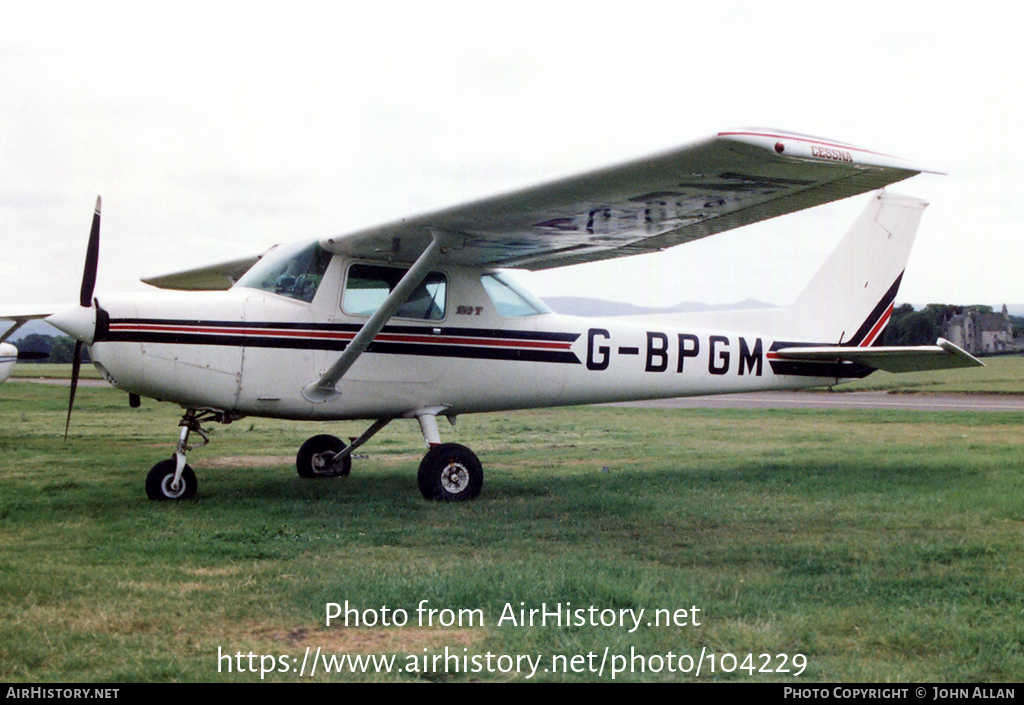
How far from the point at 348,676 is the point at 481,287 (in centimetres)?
622

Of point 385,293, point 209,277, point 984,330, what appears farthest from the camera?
point 984,330

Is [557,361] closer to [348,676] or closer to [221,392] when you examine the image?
[221,392]

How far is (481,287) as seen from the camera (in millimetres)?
9422

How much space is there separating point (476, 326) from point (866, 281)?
550cm

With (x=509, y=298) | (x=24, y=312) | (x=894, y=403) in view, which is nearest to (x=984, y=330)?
(x=894, y=403)

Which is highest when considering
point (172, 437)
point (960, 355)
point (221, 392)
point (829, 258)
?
point (829, 258)

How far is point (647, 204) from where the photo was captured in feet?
24.4

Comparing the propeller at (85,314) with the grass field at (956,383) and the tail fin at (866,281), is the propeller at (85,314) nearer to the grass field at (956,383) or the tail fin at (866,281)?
the tail fin at (866,281)

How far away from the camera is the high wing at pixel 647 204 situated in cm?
591

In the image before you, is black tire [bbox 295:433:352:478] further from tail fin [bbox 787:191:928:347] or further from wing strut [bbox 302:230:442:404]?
tail fin [bbox 787:191:928:347]

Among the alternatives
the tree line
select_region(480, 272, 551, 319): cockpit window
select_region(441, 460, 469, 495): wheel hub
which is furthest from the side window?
the tree line

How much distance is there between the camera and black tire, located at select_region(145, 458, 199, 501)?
26.8ft

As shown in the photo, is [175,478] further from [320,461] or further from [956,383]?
[956,383]

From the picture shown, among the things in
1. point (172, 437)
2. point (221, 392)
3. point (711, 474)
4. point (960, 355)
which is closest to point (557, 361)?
point (711, 474)
